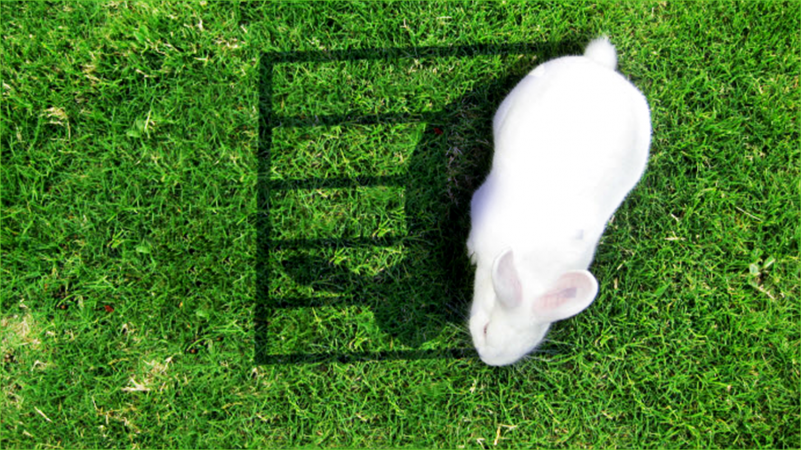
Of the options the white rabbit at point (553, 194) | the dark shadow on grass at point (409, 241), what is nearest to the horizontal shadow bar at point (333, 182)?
the dark shadow on grass at point (409, 241)

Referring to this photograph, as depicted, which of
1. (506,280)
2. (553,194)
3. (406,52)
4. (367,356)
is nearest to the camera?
(506,280)

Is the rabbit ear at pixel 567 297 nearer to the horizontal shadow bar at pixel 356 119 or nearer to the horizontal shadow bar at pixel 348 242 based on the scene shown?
the horizontal shadow bar at pixel 348 242

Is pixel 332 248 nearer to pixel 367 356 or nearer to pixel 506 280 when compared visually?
pixel 367 356

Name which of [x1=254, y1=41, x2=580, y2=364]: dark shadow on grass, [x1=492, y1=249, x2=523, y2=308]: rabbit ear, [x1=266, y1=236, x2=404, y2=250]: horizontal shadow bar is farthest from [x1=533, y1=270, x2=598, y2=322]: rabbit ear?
[x1=266, y1=236, x2=404, y2=250]: horizontal shadow bar

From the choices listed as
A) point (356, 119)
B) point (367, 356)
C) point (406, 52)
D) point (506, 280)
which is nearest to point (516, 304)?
point (506, 280)

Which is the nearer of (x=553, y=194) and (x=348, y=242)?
Answer: (x=553, y=194)

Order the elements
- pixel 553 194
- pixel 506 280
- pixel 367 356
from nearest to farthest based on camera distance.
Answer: pixel 506 280 → pixel 553 194 → pixel 367 356

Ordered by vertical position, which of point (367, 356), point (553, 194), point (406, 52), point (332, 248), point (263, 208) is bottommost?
point (367, 356)

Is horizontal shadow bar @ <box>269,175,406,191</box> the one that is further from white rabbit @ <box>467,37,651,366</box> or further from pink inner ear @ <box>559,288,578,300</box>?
pink inner ear @ <box>559,288,578,300</box>
